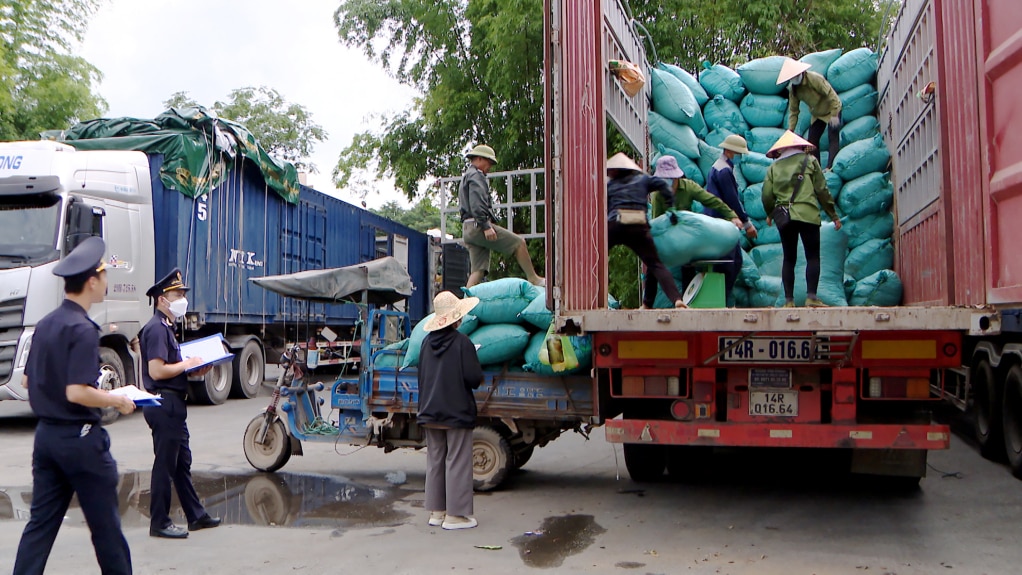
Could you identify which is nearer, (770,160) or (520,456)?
(520,456)

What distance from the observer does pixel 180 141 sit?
11258 mm

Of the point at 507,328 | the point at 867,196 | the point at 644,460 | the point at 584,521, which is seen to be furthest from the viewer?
the point at 867,196

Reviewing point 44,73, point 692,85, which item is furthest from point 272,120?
point 692,85

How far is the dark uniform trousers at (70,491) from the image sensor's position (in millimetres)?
3564

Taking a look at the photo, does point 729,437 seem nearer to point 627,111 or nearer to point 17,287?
point 627,111

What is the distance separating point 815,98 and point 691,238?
261 cm

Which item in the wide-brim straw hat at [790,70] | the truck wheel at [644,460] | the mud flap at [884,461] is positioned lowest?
the truck wheel at [644,460]

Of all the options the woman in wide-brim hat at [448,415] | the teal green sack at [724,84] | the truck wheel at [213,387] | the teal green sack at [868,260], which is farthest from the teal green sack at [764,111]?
the truck wheel at [213,387]

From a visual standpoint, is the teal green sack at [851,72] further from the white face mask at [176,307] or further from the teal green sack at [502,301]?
the white face mask at [176,307]

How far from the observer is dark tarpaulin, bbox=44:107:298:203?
36.6 feet

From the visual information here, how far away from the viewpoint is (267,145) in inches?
1310

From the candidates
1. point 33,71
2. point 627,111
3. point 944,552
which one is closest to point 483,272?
point 627,111

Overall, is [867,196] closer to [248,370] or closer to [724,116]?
[724,116]

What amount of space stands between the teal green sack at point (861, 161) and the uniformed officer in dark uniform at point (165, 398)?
5638 millimetres
